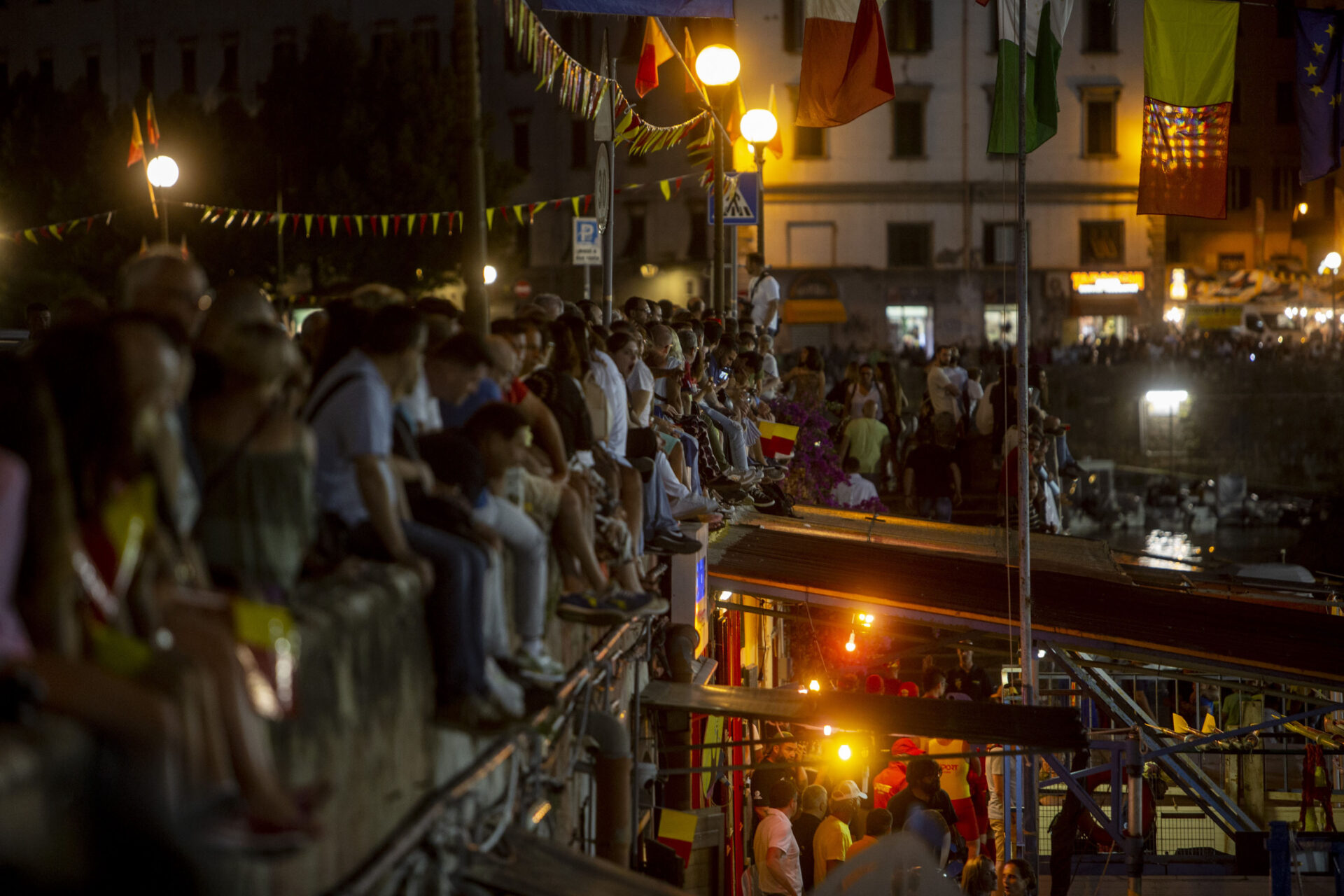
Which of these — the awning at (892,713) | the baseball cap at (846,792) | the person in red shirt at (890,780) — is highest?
the awning at (892,713)

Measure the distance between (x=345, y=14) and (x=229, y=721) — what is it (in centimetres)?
5434

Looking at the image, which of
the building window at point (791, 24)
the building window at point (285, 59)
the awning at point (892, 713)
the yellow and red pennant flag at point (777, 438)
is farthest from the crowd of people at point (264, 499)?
the building window at point (791, 24)

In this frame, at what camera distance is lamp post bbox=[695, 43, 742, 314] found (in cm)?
1463

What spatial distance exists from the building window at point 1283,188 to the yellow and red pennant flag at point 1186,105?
50263 mm

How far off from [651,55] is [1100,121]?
3775 centimetres

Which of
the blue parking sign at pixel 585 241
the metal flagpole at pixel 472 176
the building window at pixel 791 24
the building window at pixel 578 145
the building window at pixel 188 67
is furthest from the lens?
the building window at pixel 188 67

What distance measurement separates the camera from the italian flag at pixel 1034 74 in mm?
11422

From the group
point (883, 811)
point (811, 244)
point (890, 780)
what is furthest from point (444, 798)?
point (811, 244)

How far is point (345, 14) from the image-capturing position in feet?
177

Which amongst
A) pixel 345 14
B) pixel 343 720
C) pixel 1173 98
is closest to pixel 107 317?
pixel 343 720

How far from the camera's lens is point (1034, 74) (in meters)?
12.1

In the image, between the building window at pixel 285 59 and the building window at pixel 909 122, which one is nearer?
the building window at pixel 285 59

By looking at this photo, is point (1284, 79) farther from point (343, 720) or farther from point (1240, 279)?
point (343, 720)

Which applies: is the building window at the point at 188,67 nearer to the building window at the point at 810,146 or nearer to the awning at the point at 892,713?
the building window at the point at 810,146
